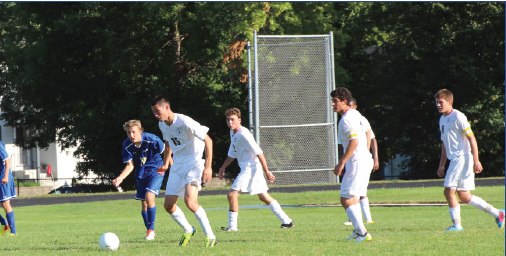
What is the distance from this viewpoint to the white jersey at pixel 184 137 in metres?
7.60

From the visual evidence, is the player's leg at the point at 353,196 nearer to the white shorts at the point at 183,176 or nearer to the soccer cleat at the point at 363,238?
the soccer cleat at the point at 363,238

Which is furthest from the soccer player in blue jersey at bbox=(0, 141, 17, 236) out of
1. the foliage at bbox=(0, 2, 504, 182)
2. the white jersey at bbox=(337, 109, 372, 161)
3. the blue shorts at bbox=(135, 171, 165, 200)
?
the foliage at bbox=(0, 2, 504, 182)

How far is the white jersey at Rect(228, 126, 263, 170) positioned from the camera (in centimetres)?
1004

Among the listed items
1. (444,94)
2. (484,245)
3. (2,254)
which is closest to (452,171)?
(444,94)

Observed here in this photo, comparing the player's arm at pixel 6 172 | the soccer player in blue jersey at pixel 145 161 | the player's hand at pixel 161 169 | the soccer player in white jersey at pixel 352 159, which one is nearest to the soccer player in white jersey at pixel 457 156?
the soccer player in white jersey at pixel 352 159

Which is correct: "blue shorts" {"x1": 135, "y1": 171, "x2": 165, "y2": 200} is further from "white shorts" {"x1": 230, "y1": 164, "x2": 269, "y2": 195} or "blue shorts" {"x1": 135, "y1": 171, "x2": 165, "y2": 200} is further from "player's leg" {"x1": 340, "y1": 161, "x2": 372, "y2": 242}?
"player's leg" {"x1": 340, "y1": 161, "x2": 372, "y2": 242}

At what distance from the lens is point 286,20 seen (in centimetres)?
2959

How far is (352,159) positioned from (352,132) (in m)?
0.46

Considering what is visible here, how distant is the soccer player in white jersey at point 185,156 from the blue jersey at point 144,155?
4.70 ft

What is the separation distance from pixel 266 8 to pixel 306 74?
8.12m

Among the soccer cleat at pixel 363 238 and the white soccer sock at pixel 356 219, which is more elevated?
the white soccer sock at pixel 356 219

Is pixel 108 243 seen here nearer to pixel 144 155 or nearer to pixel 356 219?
pixel 144 155

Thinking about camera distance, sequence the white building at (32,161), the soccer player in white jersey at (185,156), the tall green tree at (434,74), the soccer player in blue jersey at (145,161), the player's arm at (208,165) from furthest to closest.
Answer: the white building at (32,161) < the tall green tree at (434,74) < the soccer player in blue jersey at (145,161) < the soccer player in white jersey at (185,156) < the player's arm at (208,165)

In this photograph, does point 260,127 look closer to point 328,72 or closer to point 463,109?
point 328,72
